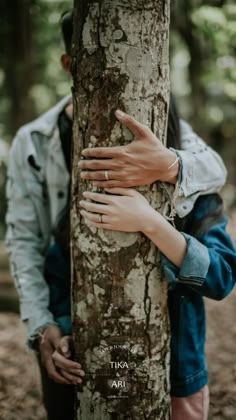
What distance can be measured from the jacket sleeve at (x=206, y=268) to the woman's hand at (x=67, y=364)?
1.81 ft

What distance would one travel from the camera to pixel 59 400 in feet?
7.13

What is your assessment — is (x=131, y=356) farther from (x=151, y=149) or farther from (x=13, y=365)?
(x=13, y=365)

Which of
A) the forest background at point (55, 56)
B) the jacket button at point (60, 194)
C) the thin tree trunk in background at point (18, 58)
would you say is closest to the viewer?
the jacket button at point (60, 194)

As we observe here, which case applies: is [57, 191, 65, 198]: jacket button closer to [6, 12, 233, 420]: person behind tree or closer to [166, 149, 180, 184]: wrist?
[6, 12, 233, 420]: person behind tree

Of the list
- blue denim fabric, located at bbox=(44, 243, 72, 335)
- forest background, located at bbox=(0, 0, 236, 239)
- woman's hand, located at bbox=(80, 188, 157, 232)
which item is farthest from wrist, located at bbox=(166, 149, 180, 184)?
forest background, located at bbox=(0, 0, 236, 239)

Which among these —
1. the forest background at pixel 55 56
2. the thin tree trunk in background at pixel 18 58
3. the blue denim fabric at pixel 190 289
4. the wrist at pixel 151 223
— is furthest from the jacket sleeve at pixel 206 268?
the thin tree trunk in background at pixel 18 58

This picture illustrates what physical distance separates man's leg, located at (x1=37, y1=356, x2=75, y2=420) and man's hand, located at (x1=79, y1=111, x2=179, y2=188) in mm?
1087

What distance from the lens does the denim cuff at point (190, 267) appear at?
1779 millimetres

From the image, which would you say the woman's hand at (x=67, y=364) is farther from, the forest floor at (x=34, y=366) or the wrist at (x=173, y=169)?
the forest floor at (x=34, y=366)

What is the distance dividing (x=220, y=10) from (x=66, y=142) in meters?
2.05

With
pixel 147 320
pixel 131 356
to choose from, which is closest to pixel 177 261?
pixel 147 320

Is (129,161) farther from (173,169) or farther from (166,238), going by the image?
(166,238)

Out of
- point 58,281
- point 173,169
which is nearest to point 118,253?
point 173,169

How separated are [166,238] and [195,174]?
1.18ft
